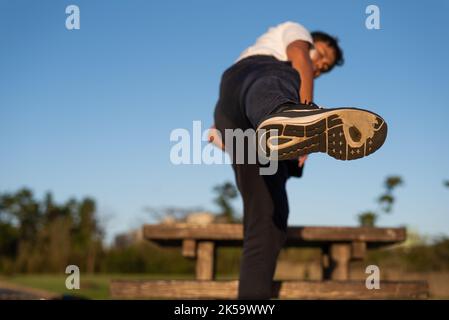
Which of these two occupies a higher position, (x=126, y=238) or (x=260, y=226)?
(x=260, y=226)

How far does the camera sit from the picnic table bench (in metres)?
2.44

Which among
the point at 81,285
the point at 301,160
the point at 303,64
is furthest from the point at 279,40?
the point at 81,285

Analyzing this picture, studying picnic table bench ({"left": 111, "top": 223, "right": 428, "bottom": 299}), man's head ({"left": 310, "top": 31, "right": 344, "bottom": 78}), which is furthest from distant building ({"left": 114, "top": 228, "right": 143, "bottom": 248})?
man's head ({"left": 310, "top": 31, "right": 344, "bottom": 78})

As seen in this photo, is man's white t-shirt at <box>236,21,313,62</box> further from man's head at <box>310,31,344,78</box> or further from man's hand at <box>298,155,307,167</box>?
man's head at <box>310,31,344,78</box>

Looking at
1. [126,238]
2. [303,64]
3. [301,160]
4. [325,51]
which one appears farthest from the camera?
[126,238]

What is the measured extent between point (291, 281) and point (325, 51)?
52.9 inches

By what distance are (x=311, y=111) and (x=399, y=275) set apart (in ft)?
37.6

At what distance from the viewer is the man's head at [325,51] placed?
2914mm

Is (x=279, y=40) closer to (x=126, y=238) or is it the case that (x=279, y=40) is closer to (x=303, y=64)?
(x=303, y=64)

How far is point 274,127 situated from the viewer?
155cm

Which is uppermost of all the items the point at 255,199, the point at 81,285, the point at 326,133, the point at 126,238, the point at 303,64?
the point at 303,64

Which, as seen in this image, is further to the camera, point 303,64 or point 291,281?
point 291,281

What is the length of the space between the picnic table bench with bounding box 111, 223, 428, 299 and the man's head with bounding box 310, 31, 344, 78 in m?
0.95
